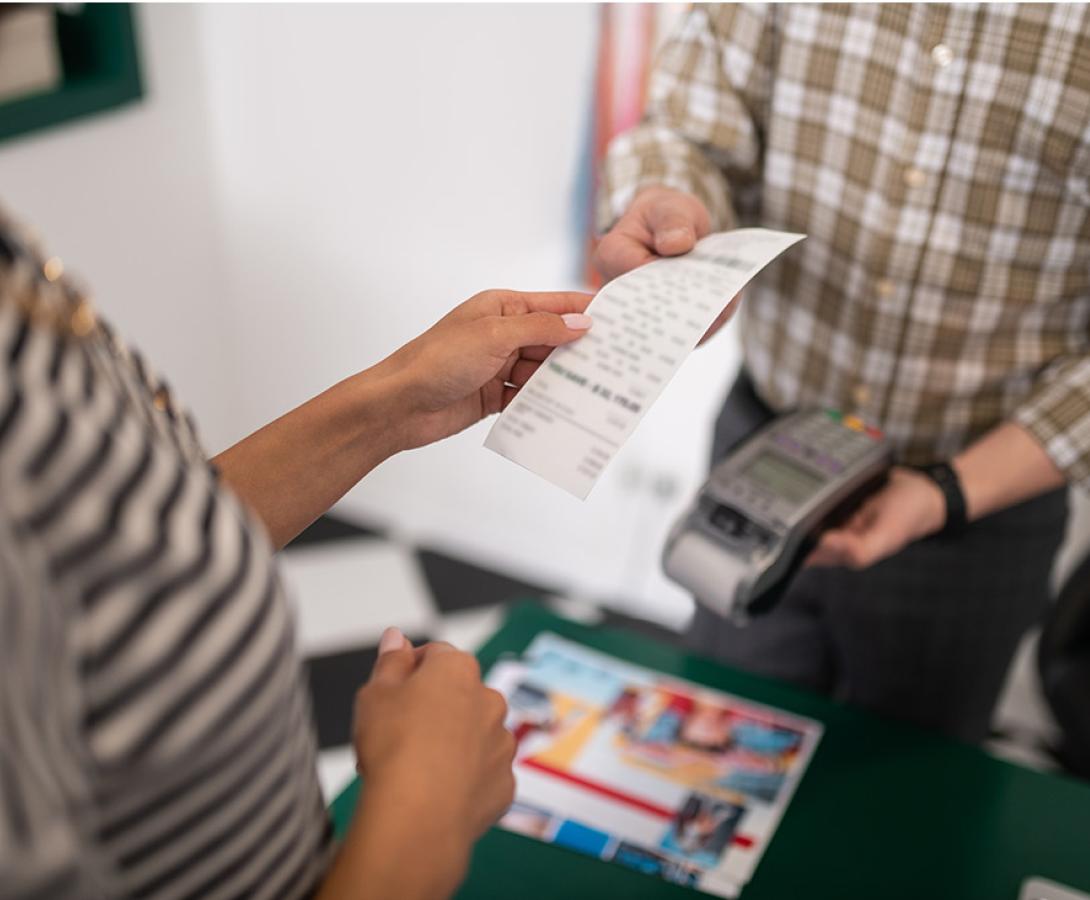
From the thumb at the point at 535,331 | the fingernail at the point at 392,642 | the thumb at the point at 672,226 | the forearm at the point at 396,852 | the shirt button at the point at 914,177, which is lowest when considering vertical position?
the forearm at the point at 396,852

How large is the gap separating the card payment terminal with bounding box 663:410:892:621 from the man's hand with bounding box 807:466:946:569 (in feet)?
0.07

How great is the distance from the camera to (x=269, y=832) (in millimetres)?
500

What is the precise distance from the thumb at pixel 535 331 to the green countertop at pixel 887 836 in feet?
1.53

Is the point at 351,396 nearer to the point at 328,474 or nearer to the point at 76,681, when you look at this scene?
the point at 328,474

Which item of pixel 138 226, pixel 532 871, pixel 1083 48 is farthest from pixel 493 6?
pixel 532 871

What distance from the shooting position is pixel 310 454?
0.82 meters

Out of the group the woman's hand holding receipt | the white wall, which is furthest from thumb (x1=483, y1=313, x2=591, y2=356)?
the white wall

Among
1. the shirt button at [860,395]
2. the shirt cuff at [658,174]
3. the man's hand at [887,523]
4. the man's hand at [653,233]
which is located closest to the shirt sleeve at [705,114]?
the shirt cuff at [658,174]

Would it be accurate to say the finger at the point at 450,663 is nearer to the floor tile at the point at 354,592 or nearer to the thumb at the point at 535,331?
the thumb at the point at 535,331

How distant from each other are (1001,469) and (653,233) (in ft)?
1.55

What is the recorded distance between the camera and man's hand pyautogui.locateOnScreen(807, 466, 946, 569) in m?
1.10

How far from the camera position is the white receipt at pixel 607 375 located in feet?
2.59

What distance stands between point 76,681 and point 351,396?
44 centimetres

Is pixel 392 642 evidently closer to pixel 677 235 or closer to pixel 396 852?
pixel 396 852
